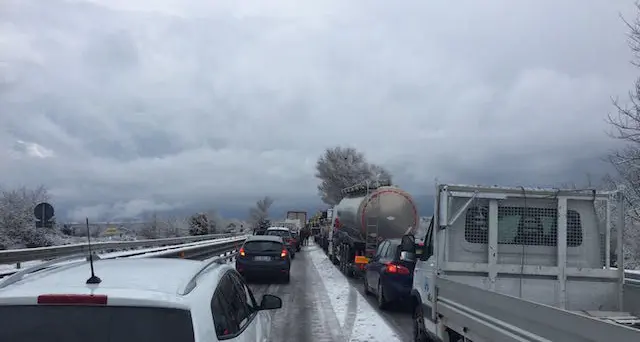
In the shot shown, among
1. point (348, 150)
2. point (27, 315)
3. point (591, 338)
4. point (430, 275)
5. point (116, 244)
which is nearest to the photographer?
point (27, 315)

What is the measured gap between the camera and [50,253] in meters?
22.2

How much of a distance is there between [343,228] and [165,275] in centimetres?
2185

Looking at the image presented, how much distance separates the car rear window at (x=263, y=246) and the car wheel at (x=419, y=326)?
35.0 feet

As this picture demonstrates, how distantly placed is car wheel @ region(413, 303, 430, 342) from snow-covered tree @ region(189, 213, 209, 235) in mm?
60265

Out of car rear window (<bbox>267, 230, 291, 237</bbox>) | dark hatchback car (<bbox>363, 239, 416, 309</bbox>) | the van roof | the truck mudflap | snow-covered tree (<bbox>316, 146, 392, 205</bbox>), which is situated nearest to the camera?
the van roof

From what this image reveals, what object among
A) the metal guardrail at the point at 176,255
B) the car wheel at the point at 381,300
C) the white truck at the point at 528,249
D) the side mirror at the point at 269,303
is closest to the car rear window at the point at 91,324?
the metal guardrail at the point at 176,255

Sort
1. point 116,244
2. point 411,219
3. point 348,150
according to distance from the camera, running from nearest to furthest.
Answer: point 411,219 < point 116,244 < point 348,150

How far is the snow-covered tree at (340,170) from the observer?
89.9 m

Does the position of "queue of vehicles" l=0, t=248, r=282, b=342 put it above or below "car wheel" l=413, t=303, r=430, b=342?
above

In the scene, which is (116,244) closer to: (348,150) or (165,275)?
(165,275)

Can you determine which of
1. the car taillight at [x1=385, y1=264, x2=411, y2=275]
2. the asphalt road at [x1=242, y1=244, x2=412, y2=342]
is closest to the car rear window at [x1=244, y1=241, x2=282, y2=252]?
the asphalt road at [x1=242, y1=244, x2=412, y2=342]

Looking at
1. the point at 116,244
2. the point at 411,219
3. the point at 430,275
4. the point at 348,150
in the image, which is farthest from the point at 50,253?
the point at 348,150

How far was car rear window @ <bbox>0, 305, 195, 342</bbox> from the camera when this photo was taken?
3.22m

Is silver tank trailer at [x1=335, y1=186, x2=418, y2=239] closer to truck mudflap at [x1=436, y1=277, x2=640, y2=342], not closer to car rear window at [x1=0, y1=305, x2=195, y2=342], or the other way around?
truck mudflap at [x1=436, y1=277, x2=640, y2=342]
